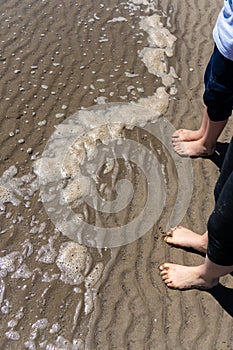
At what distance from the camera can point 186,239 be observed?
3238 millimetres

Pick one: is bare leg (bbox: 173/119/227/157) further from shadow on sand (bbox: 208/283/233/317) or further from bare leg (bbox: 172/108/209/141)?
shadow on sand (bbox: 208/283/233/317)

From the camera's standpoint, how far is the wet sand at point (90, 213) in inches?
114

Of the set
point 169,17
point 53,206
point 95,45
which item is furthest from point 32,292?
point 169,17

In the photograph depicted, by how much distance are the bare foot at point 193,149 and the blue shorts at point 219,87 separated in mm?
393

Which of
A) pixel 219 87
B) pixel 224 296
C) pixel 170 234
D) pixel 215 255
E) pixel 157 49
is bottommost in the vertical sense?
pixel 224 296

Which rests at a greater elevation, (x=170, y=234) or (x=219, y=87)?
(x=219, y=87)

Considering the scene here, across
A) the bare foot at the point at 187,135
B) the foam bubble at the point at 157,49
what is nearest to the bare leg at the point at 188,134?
the bare foot at the point at 187,135

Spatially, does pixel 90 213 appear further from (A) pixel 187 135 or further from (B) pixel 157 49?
(B) pixel 157 49

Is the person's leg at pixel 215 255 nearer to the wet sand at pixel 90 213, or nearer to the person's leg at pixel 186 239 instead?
the wet sand at pixel 90 213

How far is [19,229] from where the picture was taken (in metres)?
3.37

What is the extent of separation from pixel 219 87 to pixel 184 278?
1197 millimetres

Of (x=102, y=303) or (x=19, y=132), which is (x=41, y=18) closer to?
(x=19, y=132)

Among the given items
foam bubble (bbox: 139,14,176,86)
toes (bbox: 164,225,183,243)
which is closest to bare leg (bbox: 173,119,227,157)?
toes (bbox: 164,225,183,243)

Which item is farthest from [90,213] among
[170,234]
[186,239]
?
[186,239]
